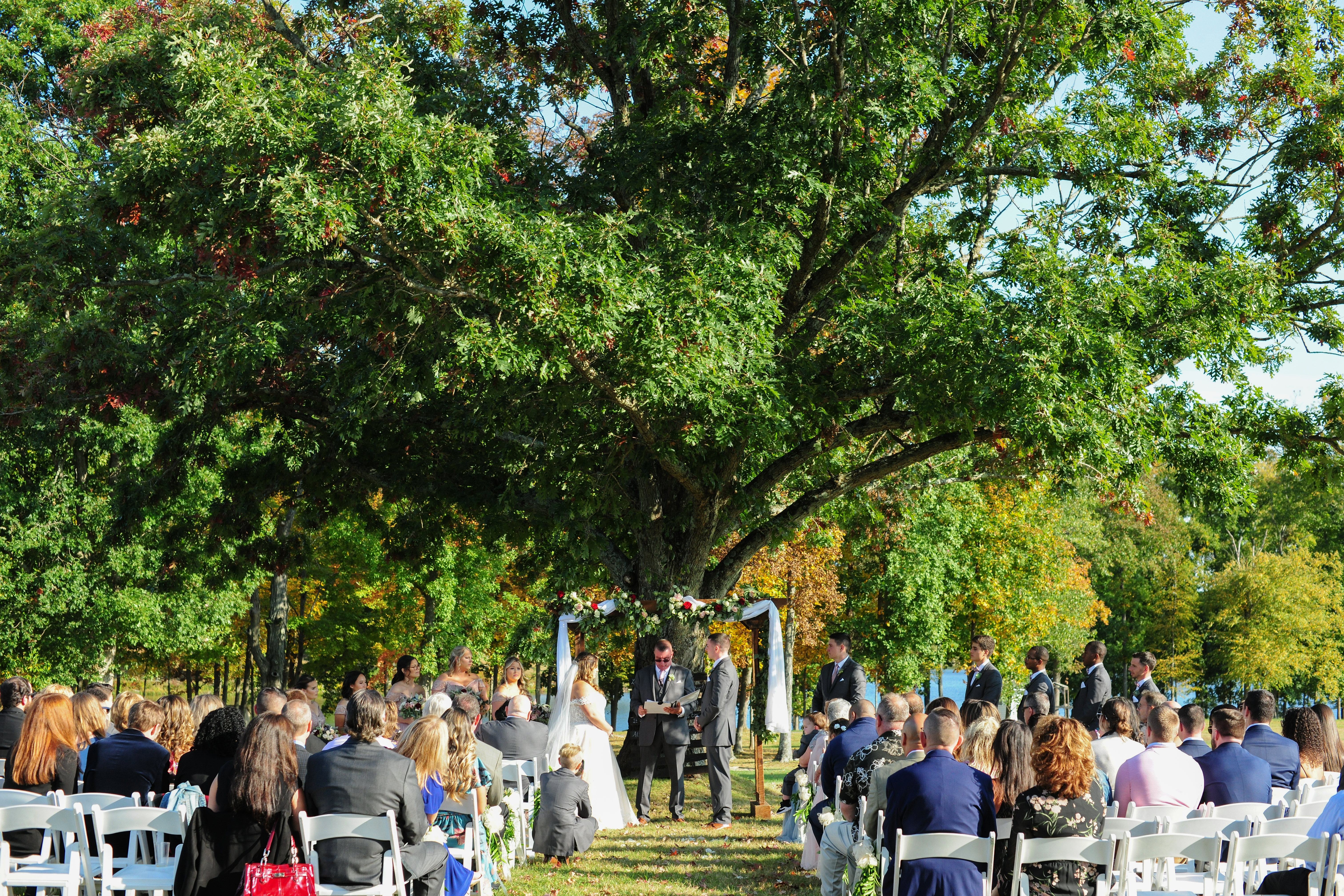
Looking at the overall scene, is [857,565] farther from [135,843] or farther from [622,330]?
[135,843]

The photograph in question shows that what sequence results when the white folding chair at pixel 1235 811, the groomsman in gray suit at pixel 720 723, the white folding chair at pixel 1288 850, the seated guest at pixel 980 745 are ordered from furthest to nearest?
the groomsman in gray suit at pixel 720 723 → the white folding chair at pixel 1235 811 → the seated guest at pixel 980 745 → the white folding chair at pixel 1288 850

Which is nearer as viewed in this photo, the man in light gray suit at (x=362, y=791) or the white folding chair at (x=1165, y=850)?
the white folding chair at (x=1165, y=850)

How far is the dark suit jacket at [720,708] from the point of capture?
1217 centimetres

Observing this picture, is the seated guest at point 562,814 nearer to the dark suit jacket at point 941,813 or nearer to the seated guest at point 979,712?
the seated guest at point 979,712

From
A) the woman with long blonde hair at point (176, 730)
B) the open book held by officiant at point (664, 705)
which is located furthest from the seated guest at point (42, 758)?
the open book held by officiant at point (664, 705)

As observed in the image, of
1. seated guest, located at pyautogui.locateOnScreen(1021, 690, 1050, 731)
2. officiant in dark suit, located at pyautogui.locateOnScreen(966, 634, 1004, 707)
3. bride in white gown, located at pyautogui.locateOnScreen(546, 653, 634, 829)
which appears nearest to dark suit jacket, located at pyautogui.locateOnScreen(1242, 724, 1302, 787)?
seated guest, located at pyautogui.locateOnScreen(1021, 690, 1050, 731)

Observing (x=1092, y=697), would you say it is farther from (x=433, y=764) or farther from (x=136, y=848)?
(x=136, y=848)

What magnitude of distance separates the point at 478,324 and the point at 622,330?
4.46 ft

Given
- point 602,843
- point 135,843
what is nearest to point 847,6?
point 602,843

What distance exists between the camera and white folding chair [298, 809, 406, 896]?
18.6 feet

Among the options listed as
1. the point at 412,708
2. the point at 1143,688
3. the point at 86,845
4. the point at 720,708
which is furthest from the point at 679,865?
the point at 1143,688

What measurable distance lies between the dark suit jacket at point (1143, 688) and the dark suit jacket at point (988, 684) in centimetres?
147

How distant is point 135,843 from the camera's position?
7.01m

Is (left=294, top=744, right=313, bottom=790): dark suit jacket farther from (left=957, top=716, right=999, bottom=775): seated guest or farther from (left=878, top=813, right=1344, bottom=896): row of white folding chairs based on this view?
(left=957, top=716, right=999, bottom=775): seated guest
